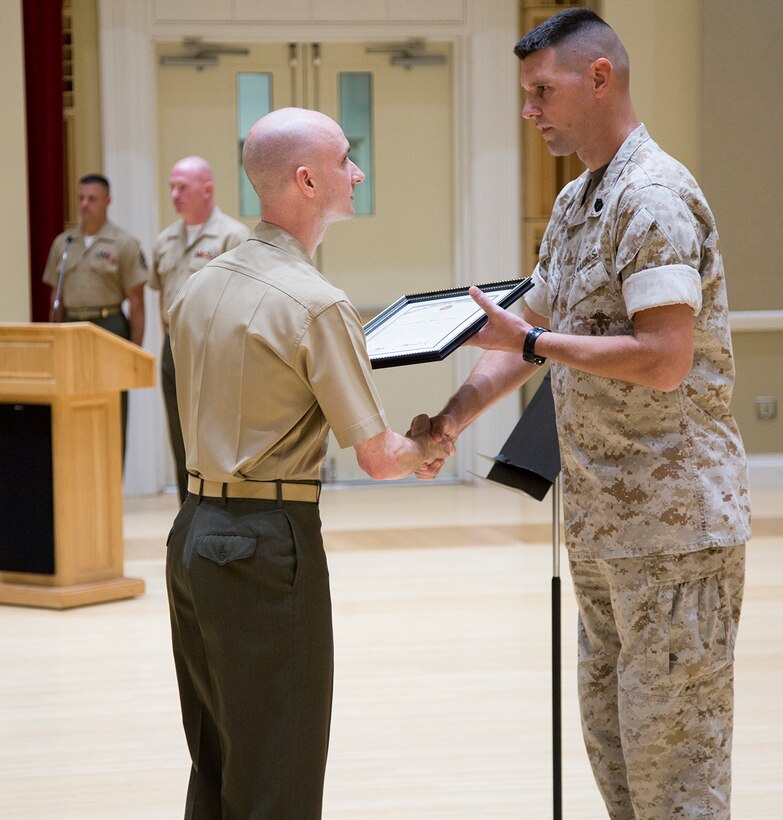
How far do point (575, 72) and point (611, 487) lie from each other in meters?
0.71

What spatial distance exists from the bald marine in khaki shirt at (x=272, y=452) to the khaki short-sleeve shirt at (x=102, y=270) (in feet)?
16.2

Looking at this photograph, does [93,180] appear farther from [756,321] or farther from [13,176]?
[756,321]

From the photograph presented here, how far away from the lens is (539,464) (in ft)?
8.71

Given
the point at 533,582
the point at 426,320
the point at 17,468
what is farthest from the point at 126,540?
the point at 426,320

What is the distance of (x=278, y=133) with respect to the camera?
2016 mm

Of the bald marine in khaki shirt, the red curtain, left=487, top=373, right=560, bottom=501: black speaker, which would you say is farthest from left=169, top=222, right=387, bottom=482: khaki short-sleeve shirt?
the red curtain

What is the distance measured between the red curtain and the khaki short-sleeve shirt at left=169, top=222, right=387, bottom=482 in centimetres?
564

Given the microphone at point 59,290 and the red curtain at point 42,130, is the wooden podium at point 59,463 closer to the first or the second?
the microphone at point 59,290

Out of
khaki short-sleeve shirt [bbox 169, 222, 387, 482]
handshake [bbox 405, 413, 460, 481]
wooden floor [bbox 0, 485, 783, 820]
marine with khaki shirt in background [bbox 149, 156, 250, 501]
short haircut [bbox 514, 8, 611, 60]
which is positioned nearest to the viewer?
khaki short-sleeve shirt [bbox 169, 222, 387, 482]

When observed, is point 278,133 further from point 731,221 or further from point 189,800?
point 731,221

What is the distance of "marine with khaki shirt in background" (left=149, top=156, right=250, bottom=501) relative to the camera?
6.02 metres

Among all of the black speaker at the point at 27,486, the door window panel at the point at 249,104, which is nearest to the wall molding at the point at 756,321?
the door window panel at the point at 249,104

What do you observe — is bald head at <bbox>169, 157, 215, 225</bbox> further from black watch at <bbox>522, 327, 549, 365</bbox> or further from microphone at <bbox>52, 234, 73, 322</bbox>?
black watch at <bbox>522, 327, 549, 365</bbox>

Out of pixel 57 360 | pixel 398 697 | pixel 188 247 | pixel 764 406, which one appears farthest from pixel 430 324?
pixel 764 406
